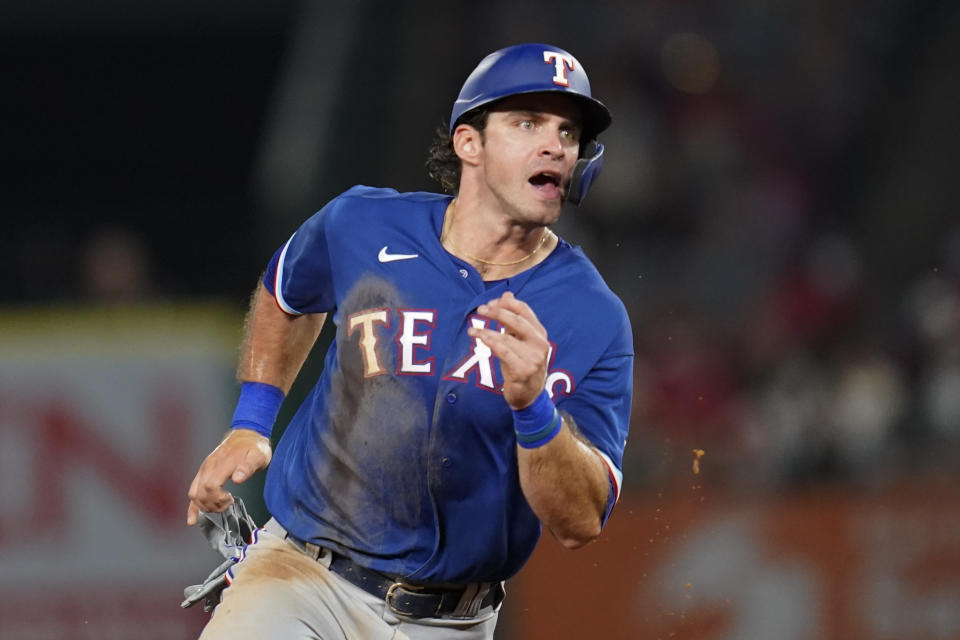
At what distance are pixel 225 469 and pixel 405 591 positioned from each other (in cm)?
62

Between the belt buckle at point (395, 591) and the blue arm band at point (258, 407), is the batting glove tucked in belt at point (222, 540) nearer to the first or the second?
the blue arm band at point (258, 407)

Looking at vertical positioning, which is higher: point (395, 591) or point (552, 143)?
point (552, 143)

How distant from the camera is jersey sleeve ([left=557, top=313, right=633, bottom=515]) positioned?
13.4ft

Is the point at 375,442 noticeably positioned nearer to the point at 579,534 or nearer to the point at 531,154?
the point at 579,534

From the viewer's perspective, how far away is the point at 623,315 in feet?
14.0

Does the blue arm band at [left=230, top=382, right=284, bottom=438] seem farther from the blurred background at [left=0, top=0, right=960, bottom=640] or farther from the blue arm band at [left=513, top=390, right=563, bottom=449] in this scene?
the blurred background at [left=0, top=0, right=960, bottom=640]

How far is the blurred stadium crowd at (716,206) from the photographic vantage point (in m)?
8.48

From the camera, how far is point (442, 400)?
413 centimetres

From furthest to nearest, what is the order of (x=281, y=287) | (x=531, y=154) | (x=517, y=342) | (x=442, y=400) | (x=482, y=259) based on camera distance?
(x=281, y=287), (x=482, y=259), (x=531, y=154), (x=442, y=400), (x=517, y=342)

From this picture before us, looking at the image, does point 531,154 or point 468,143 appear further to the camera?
point 468,143

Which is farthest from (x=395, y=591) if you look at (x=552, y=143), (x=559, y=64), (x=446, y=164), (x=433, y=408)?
(x=559, y=64)

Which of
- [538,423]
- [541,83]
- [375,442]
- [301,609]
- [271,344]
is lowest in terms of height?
[301,609]

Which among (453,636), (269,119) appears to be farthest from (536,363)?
(269,119)

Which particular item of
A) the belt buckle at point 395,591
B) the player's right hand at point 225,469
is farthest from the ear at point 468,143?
the belt buckle at point 395,591
